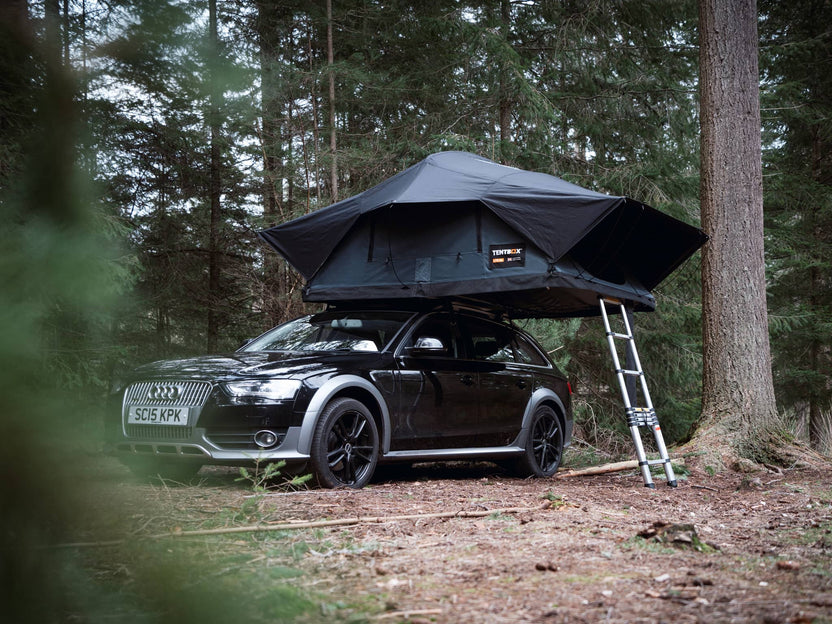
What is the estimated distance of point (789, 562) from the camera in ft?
11.9

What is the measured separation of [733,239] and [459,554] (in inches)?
257

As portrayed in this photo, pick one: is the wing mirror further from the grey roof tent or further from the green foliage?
the green foliage

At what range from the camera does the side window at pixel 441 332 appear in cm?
730

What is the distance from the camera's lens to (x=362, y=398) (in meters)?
6.40

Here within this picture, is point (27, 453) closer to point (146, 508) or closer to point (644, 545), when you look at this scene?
point (146, 508)

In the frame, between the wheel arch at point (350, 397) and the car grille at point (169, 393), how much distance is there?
2.62 feet

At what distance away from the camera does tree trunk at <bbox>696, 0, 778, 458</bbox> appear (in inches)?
340

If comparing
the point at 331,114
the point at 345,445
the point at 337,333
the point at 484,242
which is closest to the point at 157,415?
the point at 345,445

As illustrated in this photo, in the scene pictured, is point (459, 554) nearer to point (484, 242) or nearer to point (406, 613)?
point (406, 613)

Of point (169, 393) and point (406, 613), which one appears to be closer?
point (406, 613)

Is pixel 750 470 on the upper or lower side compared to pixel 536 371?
lower

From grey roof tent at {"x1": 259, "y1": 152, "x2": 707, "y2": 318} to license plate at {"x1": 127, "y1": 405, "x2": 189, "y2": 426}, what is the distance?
8.14 ft

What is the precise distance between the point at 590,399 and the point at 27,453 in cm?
1482

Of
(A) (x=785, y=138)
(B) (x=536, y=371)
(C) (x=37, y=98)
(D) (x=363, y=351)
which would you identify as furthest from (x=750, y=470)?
(A) (x=785, y=138)
